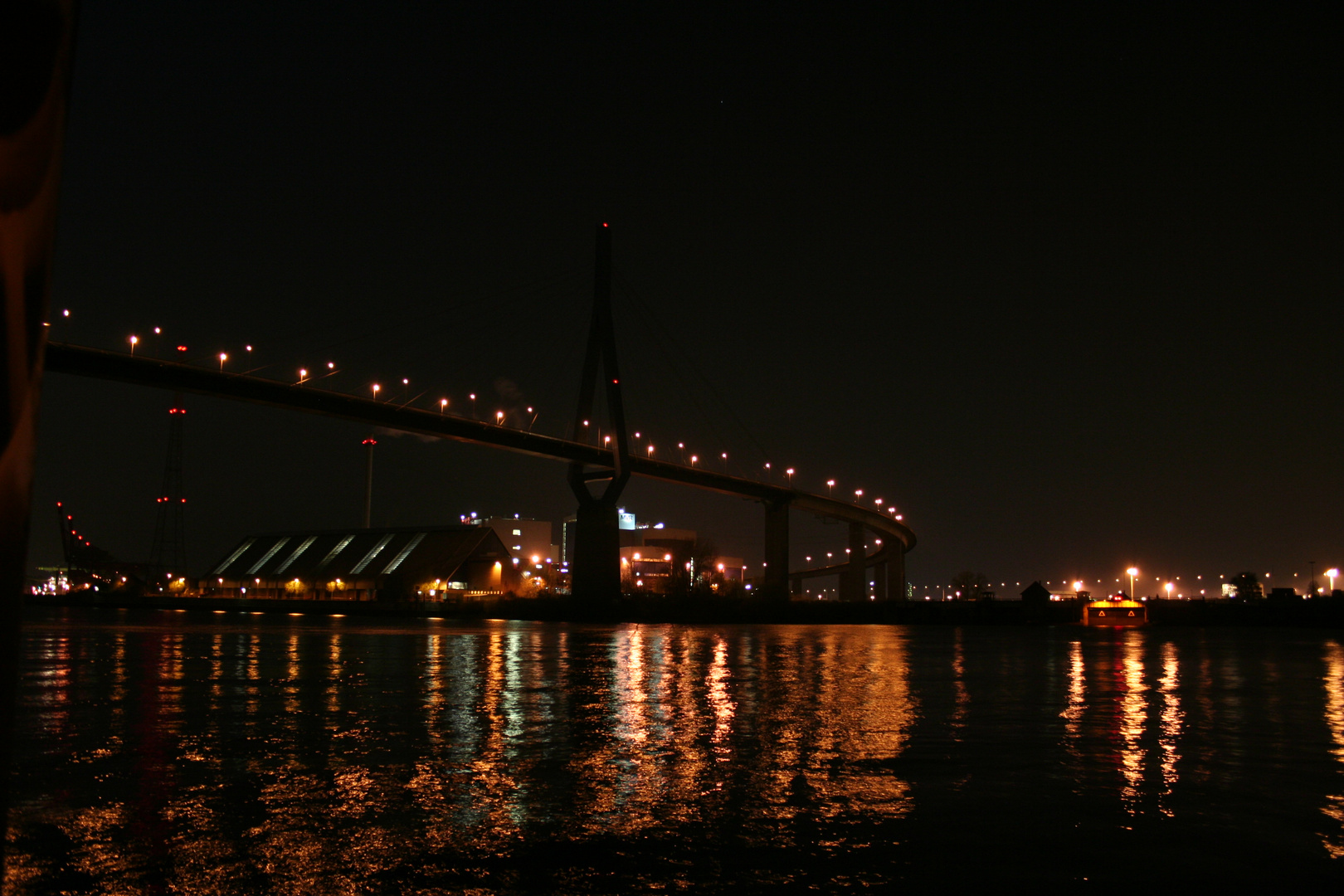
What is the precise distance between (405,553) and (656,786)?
8180cm

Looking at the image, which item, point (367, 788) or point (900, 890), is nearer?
point (900, 890)

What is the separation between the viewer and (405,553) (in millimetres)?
84688

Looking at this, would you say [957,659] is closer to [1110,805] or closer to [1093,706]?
[1093,706]

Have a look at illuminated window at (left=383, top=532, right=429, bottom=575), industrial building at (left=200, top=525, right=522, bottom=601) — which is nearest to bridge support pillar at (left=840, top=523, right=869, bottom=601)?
industrial building at (left=200, top=525, right=522, bottom=601)

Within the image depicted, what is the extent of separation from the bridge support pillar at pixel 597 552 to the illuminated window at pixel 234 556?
211 feet

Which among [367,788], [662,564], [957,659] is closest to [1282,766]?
[367,788]

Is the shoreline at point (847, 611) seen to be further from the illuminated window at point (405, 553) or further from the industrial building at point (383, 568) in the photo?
the illuminated window at point (405, 553)

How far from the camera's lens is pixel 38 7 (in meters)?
1.46

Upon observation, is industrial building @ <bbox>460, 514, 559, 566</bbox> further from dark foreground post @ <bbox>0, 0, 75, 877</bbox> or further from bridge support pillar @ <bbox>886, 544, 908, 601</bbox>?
dark foreground post @ <bbox>0, 0, 75, 877</bbox>

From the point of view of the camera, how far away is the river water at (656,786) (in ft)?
14.8

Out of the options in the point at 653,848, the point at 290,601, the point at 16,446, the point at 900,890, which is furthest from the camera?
the point at 290,601

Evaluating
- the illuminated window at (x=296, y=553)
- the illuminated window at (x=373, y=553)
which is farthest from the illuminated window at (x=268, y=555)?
the illuminated window at (x=373, y=553)

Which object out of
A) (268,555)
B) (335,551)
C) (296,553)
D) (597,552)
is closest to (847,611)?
(597,552)

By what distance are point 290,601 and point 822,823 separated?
78684 millimetres
